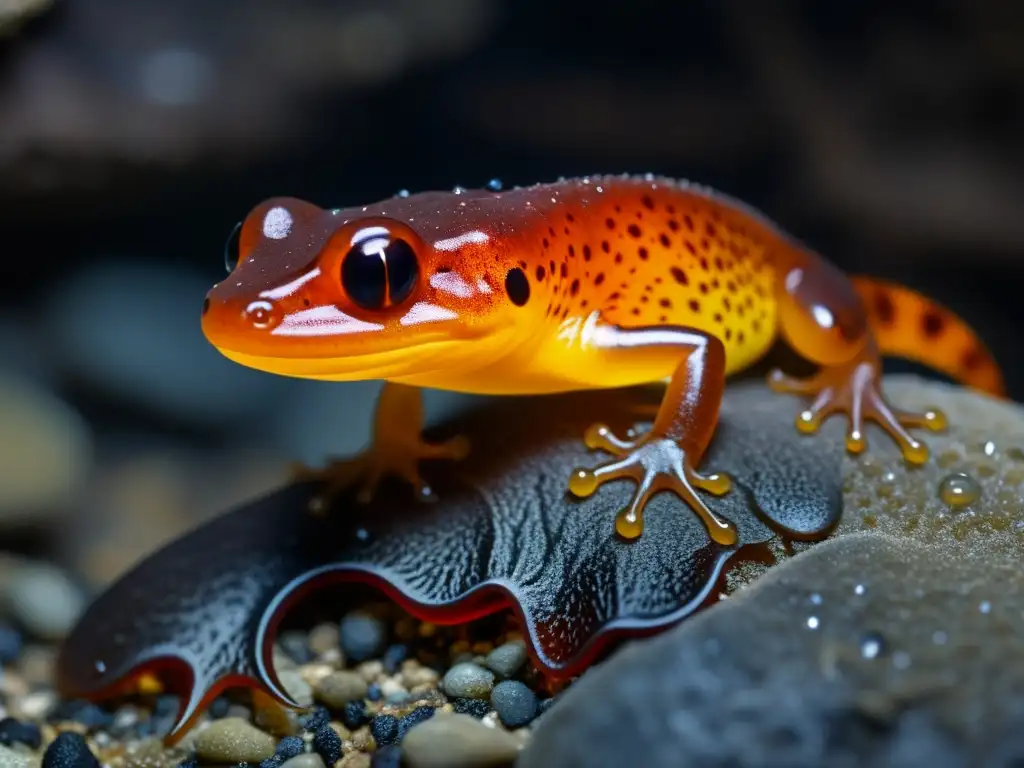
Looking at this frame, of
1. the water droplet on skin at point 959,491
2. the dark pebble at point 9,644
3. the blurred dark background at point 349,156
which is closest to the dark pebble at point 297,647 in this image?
the dark pebble at point 9,644

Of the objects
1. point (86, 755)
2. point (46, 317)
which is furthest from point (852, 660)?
point (46, 317)

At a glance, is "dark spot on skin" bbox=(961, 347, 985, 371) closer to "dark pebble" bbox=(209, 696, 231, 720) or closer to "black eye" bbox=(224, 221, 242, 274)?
"black eye" bbox=(224, 221, 242, 274)

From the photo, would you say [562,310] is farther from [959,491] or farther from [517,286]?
[959,491]

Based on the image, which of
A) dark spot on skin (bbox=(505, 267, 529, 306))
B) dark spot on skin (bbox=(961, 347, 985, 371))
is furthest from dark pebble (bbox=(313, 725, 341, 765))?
dark spot on skin (bbox=(961, 347, 985, 371))

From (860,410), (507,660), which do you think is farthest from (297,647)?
(860,410)

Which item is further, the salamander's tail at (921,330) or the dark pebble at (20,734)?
the salamander's tail at (921,330)

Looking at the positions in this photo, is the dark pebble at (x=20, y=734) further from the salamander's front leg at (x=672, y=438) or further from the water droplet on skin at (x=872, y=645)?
the water droplet on skin at (x=872, y=645)
